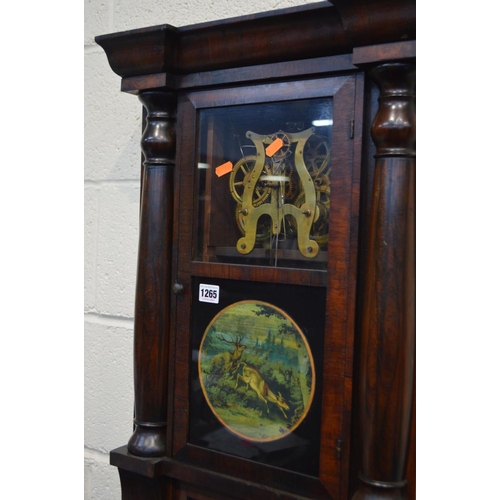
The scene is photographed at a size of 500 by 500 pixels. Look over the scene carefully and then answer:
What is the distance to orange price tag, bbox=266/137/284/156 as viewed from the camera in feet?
3.50

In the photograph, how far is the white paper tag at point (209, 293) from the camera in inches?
44.2

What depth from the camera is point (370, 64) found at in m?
0.94

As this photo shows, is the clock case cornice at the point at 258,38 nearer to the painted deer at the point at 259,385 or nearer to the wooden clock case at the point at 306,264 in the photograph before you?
the wooden clock case at the point at 306,264

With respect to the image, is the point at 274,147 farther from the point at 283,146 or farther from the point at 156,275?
the point at 156,275

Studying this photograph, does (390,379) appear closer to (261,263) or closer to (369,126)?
(261,263)

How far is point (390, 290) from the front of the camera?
36.5 inches

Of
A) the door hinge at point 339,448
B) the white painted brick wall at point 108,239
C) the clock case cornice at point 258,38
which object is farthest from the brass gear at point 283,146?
the white painted brick wall at point 108,239

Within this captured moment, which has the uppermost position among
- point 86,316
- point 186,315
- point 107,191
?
point 107,191

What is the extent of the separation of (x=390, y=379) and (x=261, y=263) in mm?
308

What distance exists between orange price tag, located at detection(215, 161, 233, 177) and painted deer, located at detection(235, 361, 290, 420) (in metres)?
0.36

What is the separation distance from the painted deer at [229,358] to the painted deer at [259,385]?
2 centimetres

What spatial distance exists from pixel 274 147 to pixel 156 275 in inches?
13.8

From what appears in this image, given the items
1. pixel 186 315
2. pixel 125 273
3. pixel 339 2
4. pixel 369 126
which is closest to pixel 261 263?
pixel 186 315

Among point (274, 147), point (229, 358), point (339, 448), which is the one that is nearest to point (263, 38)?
point (274, 147)
